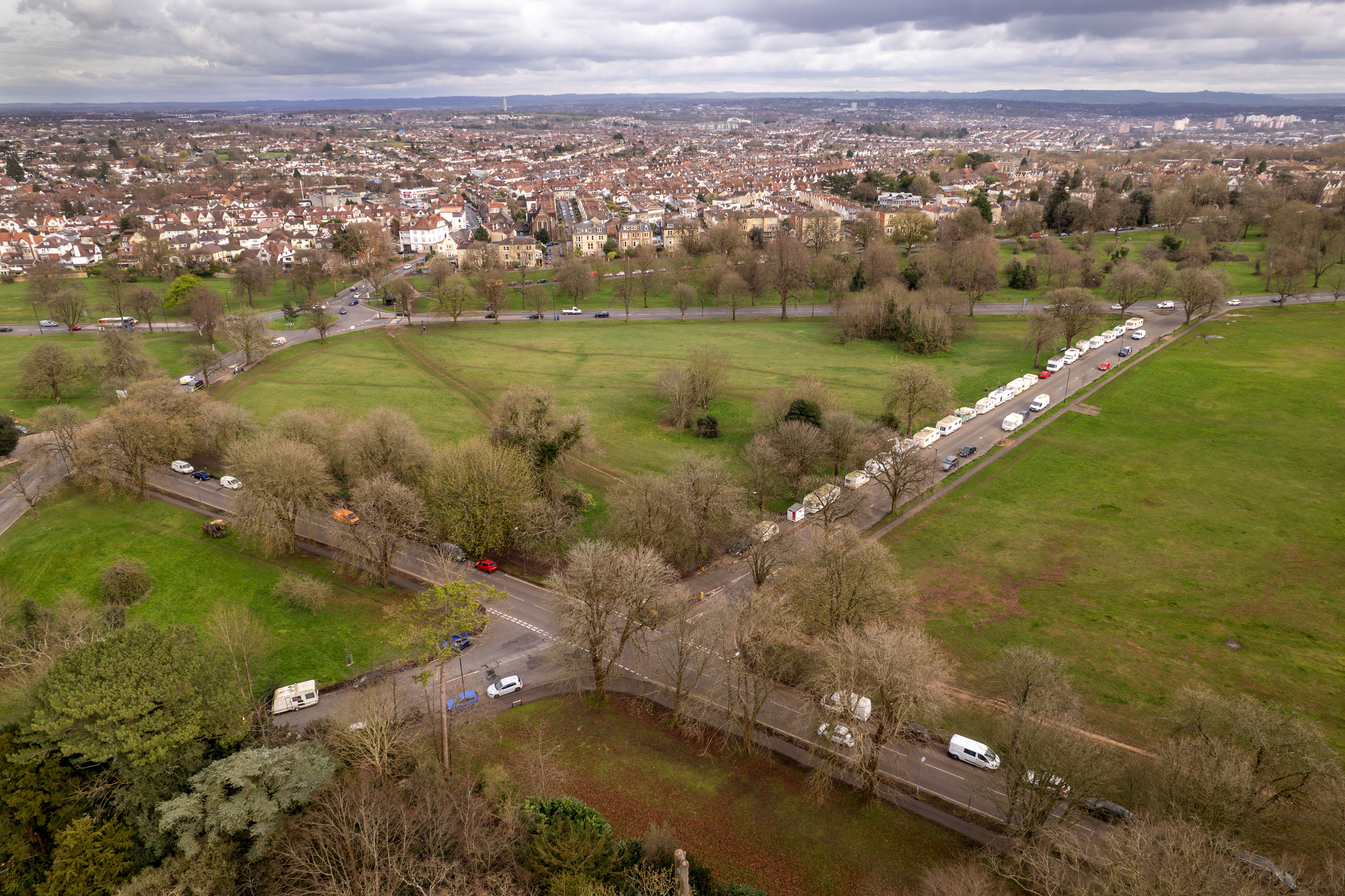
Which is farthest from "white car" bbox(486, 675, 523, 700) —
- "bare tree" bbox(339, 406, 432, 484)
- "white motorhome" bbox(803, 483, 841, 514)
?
"white motorhome" bbox(803, 483, 841, 514)

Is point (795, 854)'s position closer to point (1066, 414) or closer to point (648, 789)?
point (648, 789)

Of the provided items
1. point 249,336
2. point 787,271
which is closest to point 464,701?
point 249,336

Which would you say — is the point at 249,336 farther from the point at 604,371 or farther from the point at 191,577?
the point at 191,577

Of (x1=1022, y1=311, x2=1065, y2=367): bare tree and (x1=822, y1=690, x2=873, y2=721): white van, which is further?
(x1=1022, y1=311, x2=1065, y2=367): bare tree

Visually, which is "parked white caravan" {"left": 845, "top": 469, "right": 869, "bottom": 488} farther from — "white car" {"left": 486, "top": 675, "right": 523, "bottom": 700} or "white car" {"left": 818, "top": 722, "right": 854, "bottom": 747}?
"white car" {"left": 486, "top": 675, "right": 523, "bottom": 700}

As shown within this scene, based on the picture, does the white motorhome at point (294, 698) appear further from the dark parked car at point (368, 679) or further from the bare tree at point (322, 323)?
the bare tree at point (322, 323)

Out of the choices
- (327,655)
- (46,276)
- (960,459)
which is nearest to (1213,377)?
(960,459)
